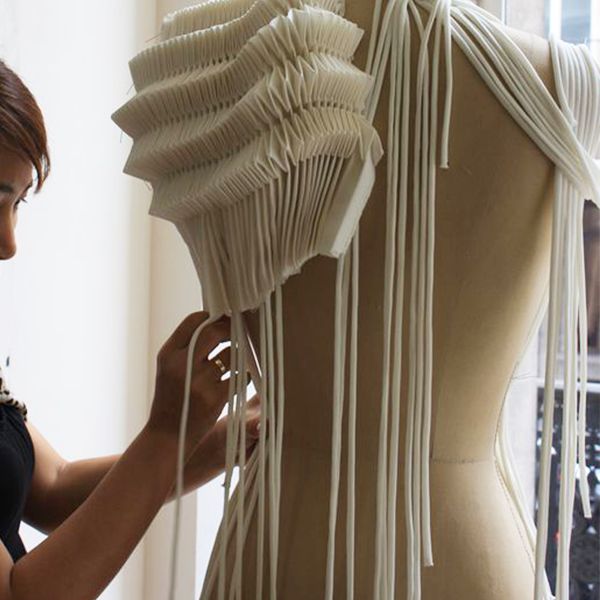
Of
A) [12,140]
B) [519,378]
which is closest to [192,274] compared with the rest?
[12,140]

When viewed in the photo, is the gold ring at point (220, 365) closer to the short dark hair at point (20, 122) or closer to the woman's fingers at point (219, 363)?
the woman's fingers at point (219, 363)

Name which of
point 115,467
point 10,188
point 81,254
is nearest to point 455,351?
point 115,467

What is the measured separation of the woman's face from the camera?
2.77ft

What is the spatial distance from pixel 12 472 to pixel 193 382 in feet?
1.09

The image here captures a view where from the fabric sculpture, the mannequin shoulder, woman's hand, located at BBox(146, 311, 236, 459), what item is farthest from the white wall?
the mannequin shoulder

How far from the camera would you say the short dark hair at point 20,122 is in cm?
84

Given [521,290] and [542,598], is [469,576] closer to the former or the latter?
[542,598]

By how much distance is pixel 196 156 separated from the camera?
24.4 inches

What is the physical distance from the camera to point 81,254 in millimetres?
1480

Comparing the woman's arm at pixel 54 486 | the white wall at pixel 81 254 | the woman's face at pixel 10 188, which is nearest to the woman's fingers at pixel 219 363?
the woman's face at pixel 10 188

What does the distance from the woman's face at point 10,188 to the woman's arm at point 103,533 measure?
29cm

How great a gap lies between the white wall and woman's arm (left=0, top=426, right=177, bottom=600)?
22.5 inches

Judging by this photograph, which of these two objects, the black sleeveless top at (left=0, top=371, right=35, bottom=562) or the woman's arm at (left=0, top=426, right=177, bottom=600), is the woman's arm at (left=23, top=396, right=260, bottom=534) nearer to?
the black sleeveless top at (left=0, top=371, right=35, bottom=562)

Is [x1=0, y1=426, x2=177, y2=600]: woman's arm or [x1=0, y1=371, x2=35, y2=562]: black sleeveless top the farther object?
[x1=0, y1=371, x2=35, y2=562]: black sleeveless top
